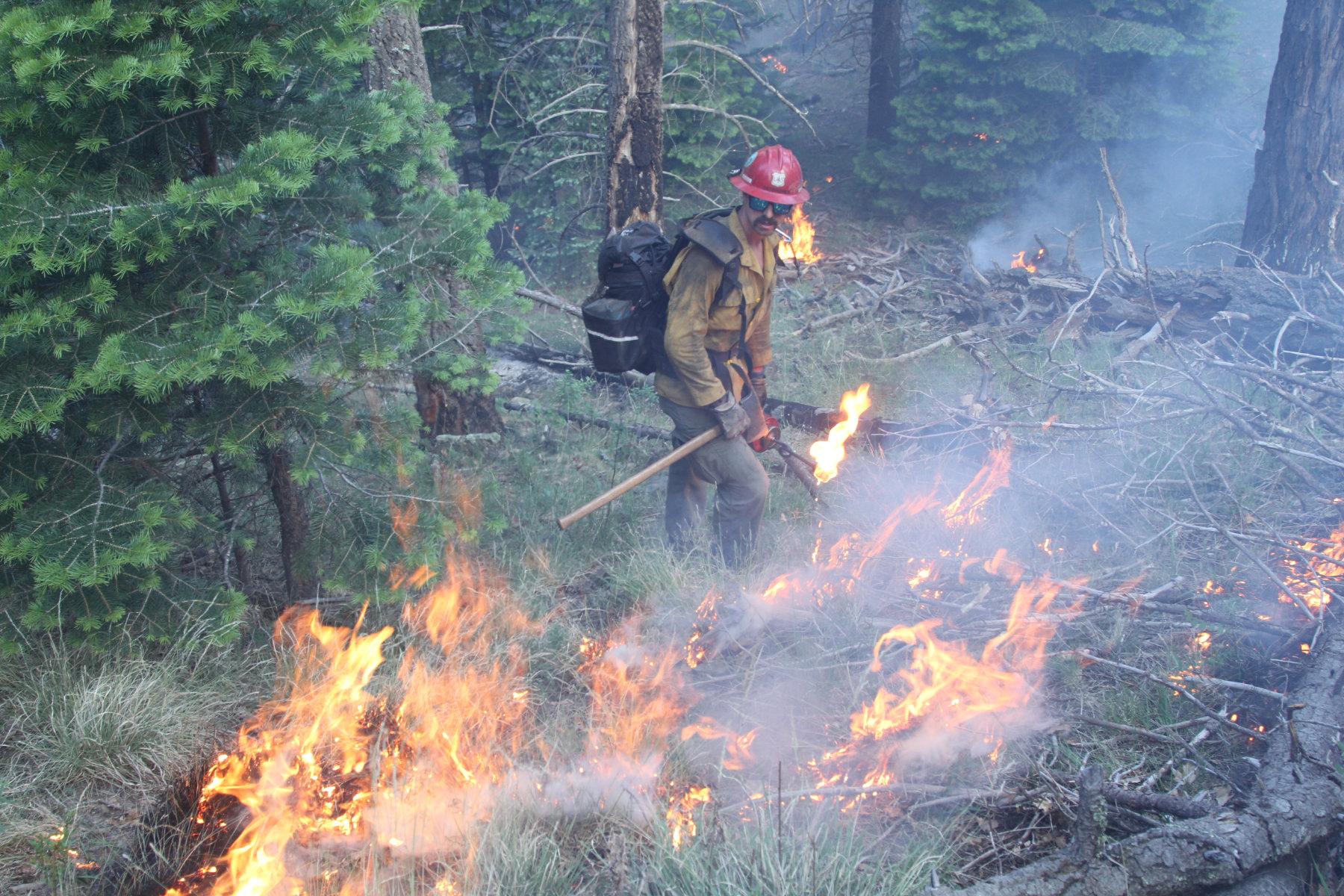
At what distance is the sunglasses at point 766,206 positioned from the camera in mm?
4832

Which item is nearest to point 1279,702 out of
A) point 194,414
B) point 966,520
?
point 966,520

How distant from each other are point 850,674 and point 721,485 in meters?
1.58

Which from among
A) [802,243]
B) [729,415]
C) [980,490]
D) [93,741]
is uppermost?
[729,415]

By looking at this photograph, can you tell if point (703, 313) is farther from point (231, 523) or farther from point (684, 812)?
point (231, 523)

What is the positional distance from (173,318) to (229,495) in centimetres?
128

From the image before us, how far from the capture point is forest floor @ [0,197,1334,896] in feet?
11.3

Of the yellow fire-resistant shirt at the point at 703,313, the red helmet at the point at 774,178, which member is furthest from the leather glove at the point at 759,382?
the red helmet at the point at 774,178

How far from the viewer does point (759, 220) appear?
4.95 metres

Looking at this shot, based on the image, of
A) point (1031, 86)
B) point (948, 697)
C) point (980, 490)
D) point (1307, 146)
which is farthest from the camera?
point (1031, 86)

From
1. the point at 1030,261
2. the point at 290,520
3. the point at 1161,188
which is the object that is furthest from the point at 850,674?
the point at 1161,188

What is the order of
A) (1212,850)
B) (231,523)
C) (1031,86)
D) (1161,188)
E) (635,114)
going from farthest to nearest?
1. (1161,188)
2. (1031,86)
3. (635,114)
4. (231,523)
5. (1212,850)

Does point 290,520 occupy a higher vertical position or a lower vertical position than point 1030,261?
higher

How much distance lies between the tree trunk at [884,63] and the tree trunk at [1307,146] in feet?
18.5

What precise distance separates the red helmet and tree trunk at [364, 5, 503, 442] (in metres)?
2.04
